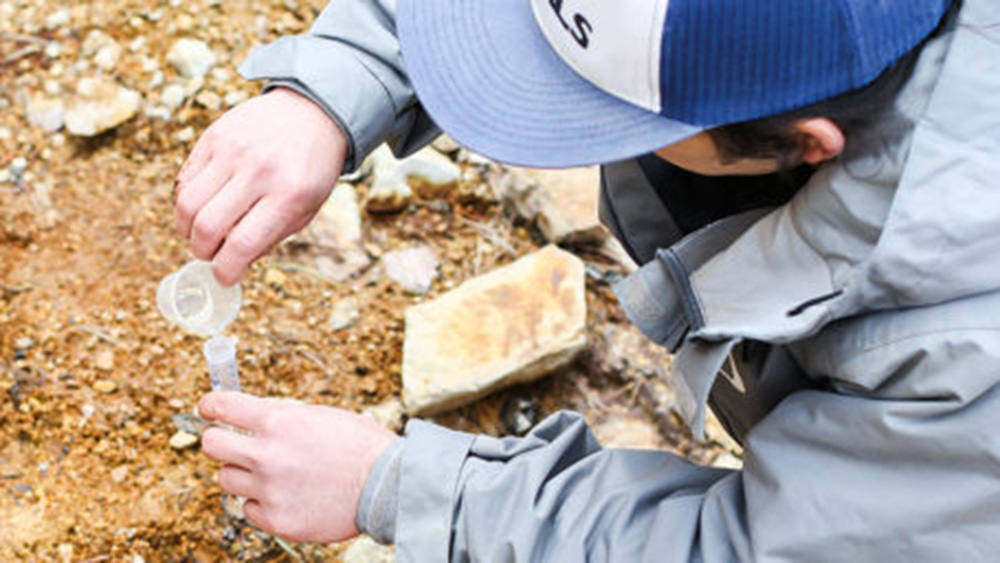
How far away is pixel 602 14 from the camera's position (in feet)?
3.72

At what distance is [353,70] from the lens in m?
1.57

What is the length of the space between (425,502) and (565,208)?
3.25 feet

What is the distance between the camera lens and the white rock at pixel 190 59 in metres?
2.36

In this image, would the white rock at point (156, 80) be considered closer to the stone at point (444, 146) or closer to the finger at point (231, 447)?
the stone at point (444, 146)

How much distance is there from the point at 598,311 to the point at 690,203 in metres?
0.61

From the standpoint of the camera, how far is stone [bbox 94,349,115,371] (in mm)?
1990

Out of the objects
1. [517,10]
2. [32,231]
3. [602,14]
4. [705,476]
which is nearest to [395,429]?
[705,476]

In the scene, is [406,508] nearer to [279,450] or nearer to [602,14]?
[279,450]

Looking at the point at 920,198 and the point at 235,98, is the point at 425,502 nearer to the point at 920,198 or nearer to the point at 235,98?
the point at 920,198

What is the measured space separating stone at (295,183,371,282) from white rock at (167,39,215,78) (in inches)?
16.8

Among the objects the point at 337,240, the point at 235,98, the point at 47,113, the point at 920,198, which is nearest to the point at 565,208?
the point at 337,240

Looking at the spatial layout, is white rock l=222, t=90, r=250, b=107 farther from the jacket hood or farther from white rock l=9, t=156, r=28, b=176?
the jacket hood

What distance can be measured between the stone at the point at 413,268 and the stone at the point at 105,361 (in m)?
0.56

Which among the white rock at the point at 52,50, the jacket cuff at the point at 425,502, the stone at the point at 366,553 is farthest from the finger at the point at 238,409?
the white rock at the point at 52,50
